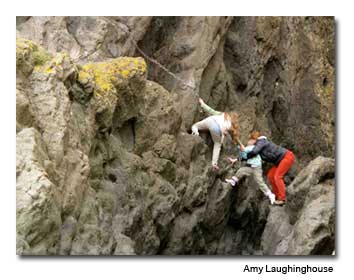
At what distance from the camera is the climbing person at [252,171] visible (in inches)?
373

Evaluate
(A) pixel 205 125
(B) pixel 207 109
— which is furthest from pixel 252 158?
(B) pixel 207 109

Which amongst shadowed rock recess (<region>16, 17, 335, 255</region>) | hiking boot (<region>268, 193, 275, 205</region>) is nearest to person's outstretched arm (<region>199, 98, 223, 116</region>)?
shadowed rock recess (<region>16, 17, 335, 255</region>)

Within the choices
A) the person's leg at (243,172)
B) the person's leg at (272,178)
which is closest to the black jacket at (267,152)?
the person's leg at (272,178)

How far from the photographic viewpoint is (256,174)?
959cm

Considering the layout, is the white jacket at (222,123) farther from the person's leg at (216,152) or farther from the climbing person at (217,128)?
the person's leg at (216,152)

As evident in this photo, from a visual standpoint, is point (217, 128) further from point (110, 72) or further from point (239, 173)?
point (110, 72)

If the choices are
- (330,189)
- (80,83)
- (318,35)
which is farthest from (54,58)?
(318,35)

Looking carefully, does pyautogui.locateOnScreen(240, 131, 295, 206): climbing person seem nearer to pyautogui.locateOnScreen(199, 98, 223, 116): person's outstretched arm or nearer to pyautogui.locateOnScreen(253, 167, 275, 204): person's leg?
pyautogui.locateOnScreen(253, 167, 275, 204): person's leg

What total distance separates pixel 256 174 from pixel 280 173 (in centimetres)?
35

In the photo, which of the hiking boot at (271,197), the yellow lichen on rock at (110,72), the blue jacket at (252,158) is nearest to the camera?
the yellow lichen on rock at (110,72)

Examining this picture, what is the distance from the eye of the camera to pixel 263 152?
952 cm

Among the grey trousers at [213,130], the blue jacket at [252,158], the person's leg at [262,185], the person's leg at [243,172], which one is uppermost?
the grey trousers at [213,130]

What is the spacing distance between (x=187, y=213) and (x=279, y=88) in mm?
4783
